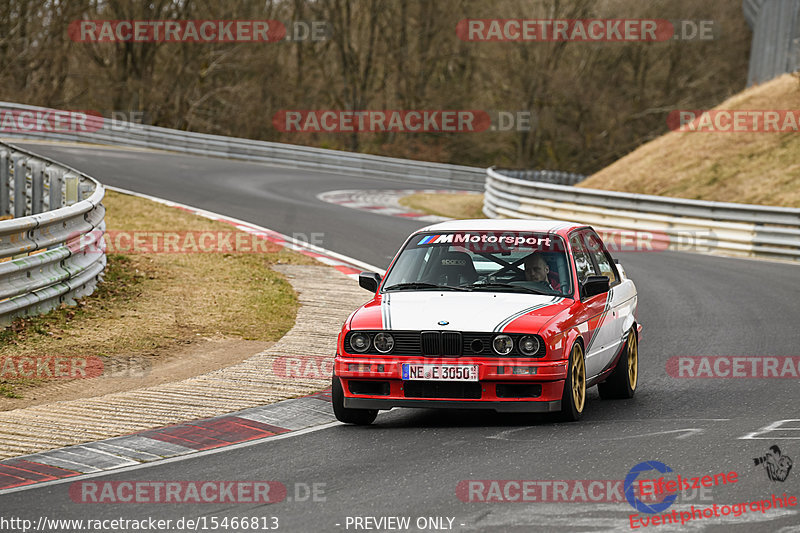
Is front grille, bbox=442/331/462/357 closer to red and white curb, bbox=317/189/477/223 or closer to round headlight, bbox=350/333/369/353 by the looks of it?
round headlight, bbox=350/333/369/353

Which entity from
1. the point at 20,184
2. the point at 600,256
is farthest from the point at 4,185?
A: the point at 600,256

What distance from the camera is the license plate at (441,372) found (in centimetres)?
750

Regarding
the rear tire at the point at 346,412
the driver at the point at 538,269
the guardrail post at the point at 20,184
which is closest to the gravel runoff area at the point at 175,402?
the rear tire at the point at 346,412

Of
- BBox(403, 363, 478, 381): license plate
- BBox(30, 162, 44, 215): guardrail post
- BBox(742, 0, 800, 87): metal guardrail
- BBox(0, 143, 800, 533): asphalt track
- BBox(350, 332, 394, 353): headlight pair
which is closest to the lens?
BBox(0, 143, 800, 533): asphalt track

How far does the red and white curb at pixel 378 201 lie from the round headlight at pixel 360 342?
54.1 feet

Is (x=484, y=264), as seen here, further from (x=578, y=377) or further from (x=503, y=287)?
(x=578, y=377)

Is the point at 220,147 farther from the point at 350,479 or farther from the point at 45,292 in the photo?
the point at 350,479

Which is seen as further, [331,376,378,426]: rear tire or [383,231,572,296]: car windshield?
[383,231,572,296]: car windshield

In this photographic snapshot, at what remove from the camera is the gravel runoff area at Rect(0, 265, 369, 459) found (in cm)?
752

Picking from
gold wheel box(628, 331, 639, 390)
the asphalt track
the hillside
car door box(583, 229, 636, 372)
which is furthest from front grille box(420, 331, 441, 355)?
the hillside

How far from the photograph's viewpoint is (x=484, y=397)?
7.55 meters

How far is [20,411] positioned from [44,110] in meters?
28.6

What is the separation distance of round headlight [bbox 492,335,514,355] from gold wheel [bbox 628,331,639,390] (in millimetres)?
1969

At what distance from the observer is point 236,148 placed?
1451 inches
